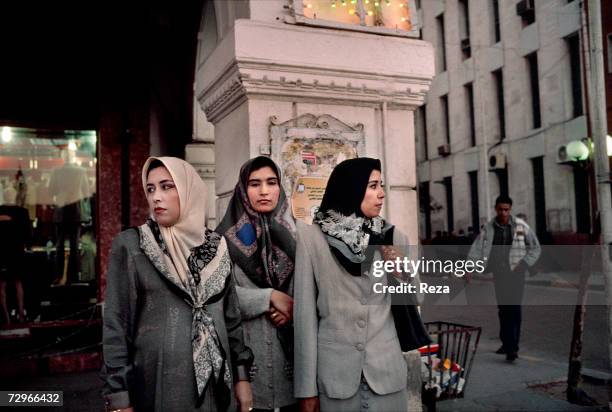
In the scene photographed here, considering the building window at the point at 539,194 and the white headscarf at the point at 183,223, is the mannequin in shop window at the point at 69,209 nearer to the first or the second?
the white headscarf at the point at 183,223

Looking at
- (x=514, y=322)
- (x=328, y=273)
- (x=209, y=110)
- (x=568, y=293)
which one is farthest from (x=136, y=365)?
(x=568, y=293)

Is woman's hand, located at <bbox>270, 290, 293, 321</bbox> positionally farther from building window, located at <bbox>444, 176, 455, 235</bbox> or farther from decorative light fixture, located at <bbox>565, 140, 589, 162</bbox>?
building window, located at <bbox>444, 176, 455, 235</bbox>

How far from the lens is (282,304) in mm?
2627

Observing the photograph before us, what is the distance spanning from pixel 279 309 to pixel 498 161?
18509mm

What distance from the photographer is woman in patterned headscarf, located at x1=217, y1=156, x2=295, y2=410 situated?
2.64 metres

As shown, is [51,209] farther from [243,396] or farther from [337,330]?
[337,330]

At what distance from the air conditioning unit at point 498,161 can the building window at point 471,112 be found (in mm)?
1890

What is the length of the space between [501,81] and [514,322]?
14.8 meters

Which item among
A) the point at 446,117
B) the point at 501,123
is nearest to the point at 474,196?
the point at 501,123

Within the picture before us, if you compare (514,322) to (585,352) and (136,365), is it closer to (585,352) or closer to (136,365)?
(585,352)

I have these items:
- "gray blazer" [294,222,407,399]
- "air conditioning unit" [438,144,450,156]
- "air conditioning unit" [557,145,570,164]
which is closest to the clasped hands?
"gray blazer" [294,222,407,399]

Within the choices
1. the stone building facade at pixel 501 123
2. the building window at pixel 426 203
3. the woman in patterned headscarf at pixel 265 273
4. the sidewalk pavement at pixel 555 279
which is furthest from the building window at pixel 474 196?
the woman in patterned headscarf at pixel 265 273

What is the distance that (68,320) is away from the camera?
618 cm

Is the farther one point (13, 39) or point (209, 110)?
point (13, 39)
